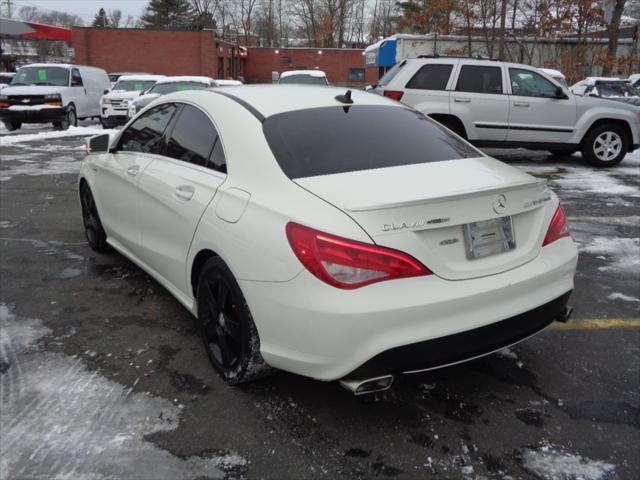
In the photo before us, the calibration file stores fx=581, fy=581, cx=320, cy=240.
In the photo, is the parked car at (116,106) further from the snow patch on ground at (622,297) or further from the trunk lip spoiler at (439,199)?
the trunk lip spoiler at (439,199)

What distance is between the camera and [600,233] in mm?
6363

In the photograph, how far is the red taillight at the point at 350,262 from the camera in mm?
2443

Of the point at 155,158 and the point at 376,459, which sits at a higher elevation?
the point at 155,158

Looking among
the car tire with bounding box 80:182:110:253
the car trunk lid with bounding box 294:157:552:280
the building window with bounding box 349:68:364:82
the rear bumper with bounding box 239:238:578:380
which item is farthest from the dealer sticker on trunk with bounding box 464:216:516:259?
the building window with bounding box 349:68:364:82

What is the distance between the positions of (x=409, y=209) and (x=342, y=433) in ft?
3.64

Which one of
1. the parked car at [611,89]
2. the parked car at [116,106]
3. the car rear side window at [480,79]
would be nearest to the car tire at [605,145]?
the car rear side window at [480,79]

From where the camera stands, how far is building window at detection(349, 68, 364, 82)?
56.0 meters

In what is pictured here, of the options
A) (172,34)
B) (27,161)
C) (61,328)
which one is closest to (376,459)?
(61,328)

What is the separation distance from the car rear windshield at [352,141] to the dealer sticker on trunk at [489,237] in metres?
0.59

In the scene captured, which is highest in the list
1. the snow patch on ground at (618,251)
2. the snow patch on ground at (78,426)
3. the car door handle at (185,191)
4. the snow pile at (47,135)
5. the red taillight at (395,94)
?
the red taillight at (395,94)

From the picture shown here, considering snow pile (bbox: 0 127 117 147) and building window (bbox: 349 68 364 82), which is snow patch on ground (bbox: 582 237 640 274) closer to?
snow pile (bbox: 0 127 117 147)

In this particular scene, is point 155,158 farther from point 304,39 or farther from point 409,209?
point 304,39

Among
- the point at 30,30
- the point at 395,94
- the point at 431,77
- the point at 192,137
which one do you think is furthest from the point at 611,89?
the point at 30,30

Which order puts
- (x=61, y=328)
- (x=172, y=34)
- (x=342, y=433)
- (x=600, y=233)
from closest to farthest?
(x=342, y=433) < (x=61, y=328) < (x=600, y=233) < (x=172, y=34)
